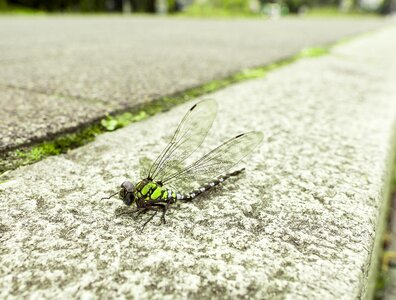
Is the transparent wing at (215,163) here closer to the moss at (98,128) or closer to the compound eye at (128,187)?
the compound eye at (128,187)

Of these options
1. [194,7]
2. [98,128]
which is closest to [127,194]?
[98,128]

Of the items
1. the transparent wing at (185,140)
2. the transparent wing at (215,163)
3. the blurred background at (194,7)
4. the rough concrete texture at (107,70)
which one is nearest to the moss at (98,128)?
the rough concrete texture at (107,70)

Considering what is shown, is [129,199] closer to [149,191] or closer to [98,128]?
[149,191]

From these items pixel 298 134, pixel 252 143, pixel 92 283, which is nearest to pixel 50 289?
pixel 92 283

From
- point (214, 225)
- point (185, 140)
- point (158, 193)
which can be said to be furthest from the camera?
point (185, 140)

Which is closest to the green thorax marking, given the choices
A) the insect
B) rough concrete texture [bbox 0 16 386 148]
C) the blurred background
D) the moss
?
the insect
